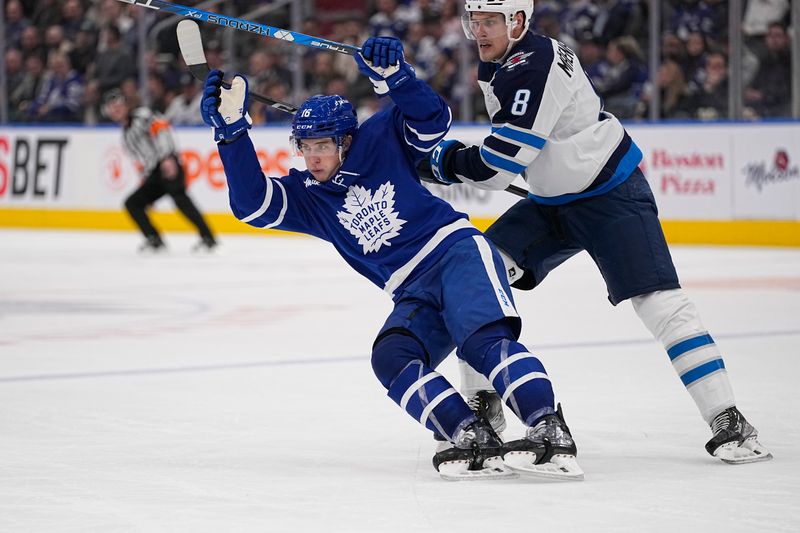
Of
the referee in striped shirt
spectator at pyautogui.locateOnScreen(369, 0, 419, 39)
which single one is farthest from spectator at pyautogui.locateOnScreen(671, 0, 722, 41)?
the referee in striped shirt

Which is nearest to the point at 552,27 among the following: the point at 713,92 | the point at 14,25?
the point at 713,92

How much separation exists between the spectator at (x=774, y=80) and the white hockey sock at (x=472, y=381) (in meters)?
7.46

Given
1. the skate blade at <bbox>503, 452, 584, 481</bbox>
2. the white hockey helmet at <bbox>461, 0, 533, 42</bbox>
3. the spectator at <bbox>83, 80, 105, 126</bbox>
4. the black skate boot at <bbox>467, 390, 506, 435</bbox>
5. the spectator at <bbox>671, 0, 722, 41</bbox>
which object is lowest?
the spectator at <bbox>83, 80, 105, 126</bbox>

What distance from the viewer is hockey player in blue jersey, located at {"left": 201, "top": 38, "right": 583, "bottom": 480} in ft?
12.1

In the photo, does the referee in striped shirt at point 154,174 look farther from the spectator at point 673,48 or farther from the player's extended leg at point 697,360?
the player's extended leg at point 697,360

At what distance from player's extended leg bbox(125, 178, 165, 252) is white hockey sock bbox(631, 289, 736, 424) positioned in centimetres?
846

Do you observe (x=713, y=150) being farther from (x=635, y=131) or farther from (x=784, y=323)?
(x=784, y=323)

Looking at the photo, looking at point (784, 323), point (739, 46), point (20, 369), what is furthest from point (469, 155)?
point (739, 46)

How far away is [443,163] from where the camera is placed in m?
4.01

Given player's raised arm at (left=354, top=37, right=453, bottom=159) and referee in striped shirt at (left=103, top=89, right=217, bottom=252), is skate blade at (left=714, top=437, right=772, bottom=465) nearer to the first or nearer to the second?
player's raised arm at (left=354, top=37, right=453, bottom=159)

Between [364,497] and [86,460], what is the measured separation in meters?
0.94

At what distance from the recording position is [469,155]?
4.00m

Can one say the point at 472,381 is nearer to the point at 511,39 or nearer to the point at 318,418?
the point at 318,418

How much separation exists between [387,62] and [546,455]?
43.5 inches
